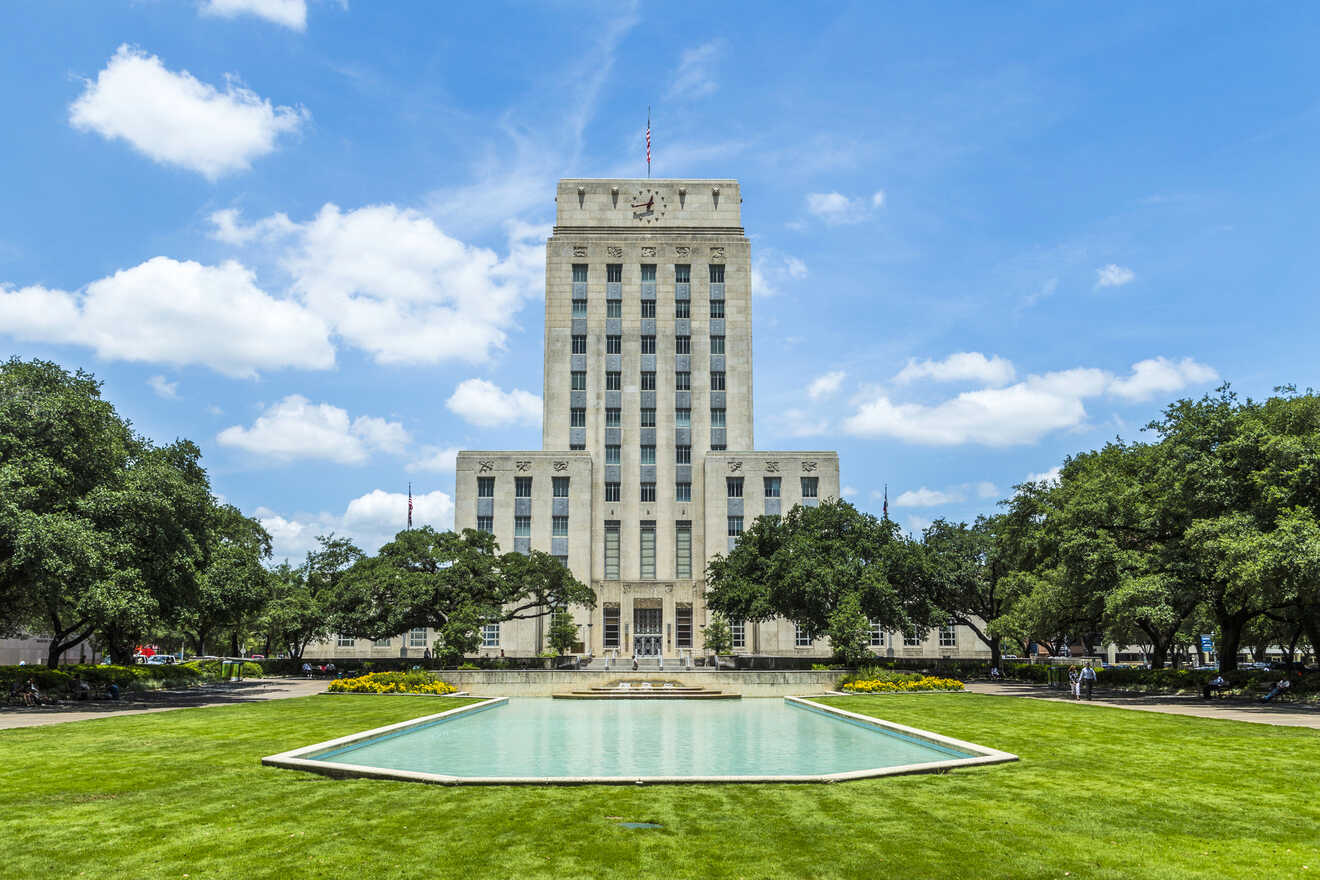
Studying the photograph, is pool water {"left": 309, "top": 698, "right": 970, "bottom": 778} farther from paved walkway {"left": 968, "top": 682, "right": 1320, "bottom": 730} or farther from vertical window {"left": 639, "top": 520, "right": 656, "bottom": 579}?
vertical window {"left": 639, "top": 520, "right": 656, "bottom": 579}

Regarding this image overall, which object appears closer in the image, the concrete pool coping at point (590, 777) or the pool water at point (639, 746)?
the concrete pool coping at point (590, 777)

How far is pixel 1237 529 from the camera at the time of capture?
33094mm

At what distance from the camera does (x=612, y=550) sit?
91.7 m

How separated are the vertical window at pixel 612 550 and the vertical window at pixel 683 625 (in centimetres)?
747

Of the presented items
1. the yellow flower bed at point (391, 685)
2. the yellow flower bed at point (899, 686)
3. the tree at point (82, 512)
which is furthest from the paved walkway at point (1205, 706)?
the tree at point (82, 512)

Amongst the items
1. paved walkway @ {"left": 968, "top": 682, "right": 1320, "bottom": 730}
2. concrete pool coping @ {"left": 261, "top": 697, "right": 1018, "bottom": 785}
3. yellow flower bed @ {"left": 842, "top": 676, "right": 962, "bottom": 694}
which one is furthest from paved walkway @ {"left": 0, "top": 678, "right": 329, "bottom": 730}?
paved walkway @ {"left": 968, "top": 682, "right": 1320, "bottom": 730}

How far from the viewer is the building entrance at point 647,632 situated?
85625mm

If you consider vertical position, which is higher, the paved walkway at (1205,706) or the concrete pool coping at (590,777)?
the concrete pool coping at (590,777)

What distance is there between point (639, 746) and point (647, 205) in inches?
3281

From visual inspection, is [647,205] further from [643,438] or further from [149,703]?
[149,703]

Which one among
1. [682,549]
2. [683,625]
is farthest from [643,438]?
[683,625]

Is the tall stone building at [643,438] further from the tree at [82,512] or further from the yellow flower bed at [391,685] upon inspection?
the tree at [82,512]

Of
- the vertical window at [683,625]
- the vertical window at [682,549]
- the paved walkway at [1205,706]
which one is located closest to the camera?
the paved walkway at [1205,706]

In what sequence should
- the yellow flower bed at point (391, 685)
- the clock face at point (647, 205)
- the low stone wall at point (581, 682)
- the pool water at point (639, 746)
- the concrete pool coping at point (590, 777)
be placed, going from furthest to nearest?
the clock face at point (647, 205) → the low stone wall at point (581, 682) → the yellow flower bed at point (391, 685) → the pool water at point (639, 746) → the concrete pool coping at point (590, 777)
